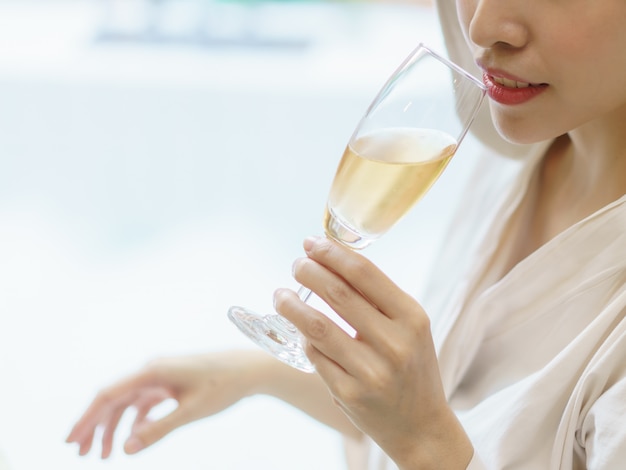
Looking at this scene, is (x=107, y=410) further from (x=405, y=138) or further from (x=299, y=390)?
(x=405, y=138)

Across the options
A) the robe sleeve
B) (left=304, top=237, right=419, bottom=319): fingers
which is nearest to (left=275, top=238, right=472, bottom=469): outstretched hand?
(left=304, top=237, right=419, bottom=319): fingers

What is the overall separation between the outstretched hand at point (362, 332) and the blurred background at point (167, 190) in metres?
0.66

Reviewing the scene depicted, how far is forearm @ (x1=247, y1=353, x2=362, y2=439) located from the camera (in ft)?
4.25

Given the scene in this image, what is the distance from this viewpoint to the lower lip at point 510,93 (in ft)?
3.24

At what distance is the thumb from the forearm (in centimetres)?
14

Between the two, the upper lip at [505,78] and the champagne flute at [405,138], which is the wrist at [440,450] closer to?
the champagne flute at [405,138]

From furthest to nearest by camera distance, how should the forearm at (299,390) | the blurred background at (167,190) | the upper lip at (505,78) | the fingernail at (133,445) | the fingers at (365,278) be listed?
the blurred background at (167,190) < the forearm at (299,390) < the fingernail at (133,445) < the upper lip at (505,78) < the fingers at (365,278)

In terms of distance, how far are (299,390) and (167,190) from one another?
214 cm

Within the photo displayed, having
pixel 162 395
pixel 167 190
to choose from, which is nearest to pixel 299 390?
pixel 162 395

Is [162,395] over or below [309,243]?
below

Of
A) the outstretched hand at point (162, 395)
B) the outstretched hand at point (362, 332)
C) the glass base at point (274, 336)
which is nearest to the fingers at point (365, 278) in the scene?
the outstretched hand at point (362, 332)

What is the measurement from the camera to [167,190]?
337 cm

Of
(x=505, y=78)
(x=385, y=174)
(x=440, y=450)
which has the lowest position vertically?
(x=440, y=450)

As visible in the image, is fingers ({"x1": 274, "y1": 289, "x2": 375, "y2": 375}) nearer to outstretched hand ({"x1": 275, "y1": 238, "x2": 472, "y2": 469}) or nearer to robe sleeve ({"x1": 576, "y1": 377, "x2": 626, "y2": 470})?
outstretched hand ({"x1": 275, "y1": 238, "x2": 472, "y2": 469})
